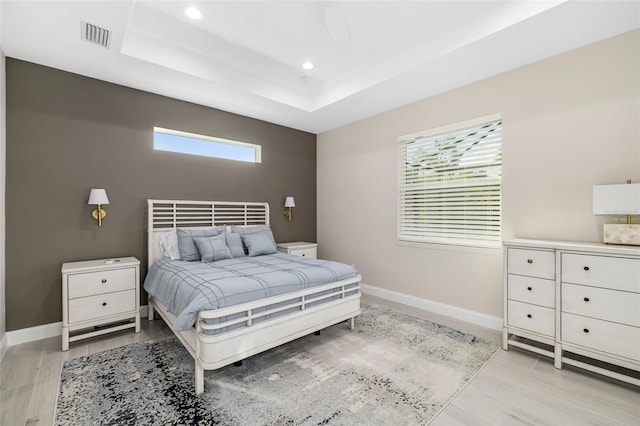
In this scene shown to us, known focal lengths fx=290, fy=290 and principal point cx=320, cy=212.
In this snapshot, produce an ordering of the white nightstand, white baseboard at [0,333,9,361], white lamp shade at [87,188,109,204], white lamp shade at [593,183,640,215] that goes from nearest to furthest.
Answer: white lamp shade at [593,183,640,215] → white baseboard at [0,333,9,361] → white lamp shade at [87,188,109,204] → the white nightstand

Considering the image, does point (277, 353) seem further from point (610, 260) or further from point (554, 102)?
point (554, 102)

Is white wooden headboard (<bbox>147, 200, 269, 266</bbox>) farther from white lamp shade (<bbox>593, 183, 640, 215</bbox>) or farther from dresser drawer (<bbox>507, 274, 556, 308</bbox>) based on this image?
white lamp shade (<bbox>593, 183, 640, 215</bbox>)

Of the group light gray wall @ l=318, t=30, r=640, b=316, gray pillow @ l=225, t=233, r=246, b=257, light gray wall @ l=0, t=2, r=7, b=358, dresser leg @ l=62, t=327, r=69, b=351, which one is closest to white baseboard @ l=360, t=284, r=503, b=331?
light gray wall @ l=318, t=30, r=640, b=316

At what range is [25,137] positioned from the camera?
2.90 metres

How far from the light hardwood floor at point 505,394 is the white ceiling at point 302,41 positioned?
2796mm

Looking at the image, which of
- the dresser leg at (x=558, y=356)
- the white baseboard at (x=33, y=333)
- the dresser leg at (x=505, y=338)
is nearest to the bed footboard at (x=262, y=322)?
the white baseboard at (x=33, y=333)

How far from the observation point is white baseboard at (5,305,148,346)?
2.79 m

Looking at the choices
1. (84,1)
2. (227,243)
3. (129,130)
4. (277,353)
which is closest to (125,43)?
(84,1)

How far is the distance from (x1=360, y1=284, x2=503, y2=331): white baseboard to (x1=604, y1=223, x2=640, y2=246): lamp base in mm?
1316

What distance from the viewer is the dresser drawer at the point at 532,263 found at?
242cm

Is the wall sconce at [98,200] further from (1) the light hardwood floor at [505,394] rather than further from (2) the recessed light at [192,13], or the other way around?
(2) the recessed light at [192,13]

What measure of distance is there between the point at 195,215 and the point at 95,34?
2.18 meters

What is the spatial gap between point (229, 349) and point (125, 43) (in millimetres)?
2992

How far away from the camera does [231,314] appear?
2156mm
